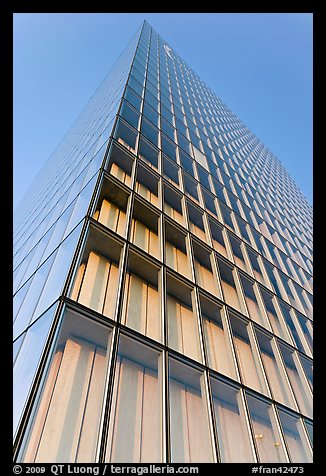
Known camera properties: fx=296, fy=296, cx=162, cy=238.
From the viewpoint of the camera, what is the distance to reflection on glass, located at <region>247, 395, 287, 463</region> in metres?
7.38

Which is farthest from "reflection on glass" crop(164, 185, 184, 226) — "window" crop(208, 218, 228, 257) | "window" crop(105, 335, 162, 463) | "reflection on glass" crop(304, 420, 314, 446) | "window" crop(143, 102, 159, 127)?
"reflection on glass" crop(304, 420, 314, 446)

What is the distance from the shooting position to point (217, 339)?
31.1ft

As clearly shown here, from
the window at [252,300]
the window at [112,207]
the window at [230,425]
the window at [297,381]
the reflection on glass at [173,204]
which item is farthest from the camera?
the reflection on glass at [173,204]

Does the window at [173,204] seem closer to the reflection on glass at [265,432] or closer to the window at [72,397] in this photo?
the reflection on glass at [265,432]

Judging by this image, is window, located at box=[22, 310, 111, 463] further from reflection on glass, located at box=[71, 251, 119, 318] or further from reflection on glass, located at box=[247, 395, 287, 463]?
reflection on glass, located at box=[247, 395, 287, 463]

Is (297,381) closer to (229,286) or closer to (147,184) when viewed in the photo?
(229,286)

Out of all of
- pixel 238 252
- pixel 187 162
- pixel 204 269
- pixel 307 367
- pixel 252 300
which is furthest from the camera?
pixel 187 162

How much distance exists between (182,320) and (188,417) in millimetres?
2811

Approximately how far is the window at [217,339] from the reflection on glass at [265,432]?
100 cm

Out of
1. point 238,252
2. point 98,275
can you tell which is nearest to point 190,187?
point 238,252

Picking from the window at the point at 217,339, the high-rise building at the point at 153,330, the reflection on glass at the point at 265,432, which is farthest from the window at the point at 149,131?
the reflection on glass at the point at 265,432

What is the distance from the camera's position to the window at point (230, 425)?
6.62m
